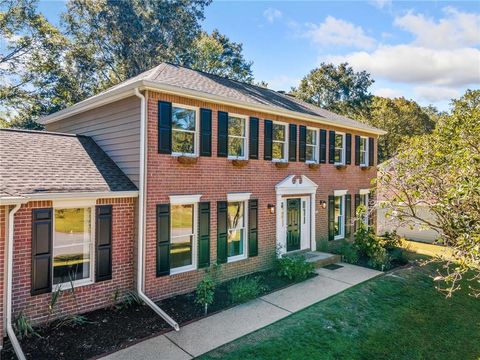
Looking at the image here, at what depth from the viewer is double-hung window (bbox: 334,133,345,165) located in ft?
47.9

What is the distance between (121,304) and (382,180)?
702 centimetres

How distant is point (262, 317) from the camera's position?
748cm

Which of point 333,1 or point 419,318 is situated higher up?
point 333,1

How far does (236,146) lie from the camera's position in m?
10.5

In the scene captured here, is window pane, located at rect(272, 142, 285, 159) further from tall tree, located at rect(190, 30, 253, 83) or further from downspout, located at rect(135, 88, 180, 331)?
tall tree, located at rect(190, 30, 253, 83)

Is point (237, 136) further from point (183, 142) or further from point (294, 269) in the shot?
point (294, 269)

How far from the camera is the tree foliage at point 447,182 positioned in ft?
15.6

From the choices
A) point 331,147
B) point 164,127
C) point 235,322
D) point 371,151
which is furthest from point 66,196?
point 371,151

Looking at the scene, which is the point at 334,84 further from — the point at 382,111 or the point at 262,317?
the point at 262,317

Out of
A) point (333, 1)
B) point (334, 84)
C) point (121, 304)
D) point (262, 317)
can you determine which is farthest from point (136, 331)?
point (334, 84)

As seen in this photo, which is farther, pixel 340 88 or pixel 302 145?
pixel 340 88

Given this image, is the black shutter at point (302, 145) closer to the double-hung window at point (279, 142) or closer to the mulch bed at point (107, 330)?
the double-hung window at point (279, 142)

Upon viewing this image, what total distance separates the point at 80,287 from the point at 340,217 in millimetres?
11281

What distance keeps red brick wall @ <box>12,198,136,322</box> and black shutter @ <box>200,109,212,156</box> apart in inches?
98.7
